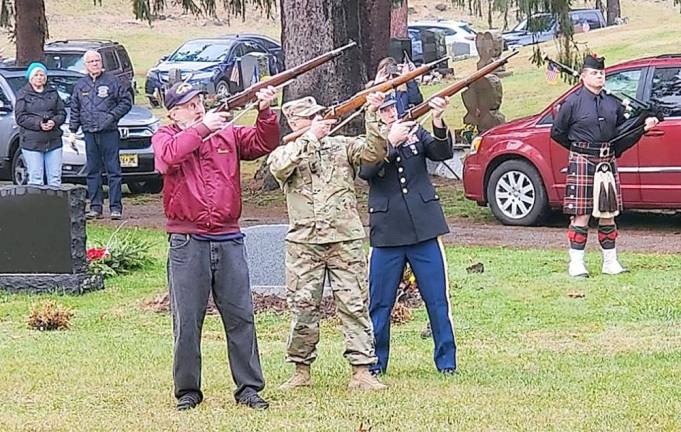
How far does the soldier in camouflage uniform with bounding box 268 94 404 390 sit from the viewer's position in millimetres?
6738

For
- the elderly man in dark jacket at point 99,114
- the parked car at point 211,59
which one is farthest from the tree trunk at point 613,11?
the elderly man in dark jacket at point 99,114

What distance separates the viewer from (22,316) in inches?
404

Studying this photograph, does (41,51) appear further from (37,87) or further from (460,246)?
(460,246)

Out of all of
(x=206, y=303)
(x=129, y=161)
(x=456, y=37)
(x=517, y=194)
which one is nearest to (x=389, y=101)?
(x=206, y=303)

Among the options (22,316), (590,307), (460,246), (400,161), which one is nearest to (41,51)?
(460,246)

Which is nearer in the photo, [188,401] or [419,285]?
[188,401]

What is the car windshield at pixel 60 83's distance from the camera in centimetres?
1842

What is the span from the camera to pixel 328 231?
6734mm

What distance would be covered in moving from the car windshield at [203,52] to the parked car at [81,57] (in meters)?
2.89

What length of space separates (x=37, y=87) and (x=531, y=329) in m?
7.83

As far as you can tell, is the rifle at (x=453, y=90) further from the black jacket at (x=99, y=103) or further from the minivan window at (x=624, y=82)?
the black jacket at (x=99, y=103)

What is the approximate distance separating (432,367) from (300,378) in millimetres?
961

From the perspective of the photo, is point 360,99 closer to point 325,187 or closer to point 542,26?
point 325,187

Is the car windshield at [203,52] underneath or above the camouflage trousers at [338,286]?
above
